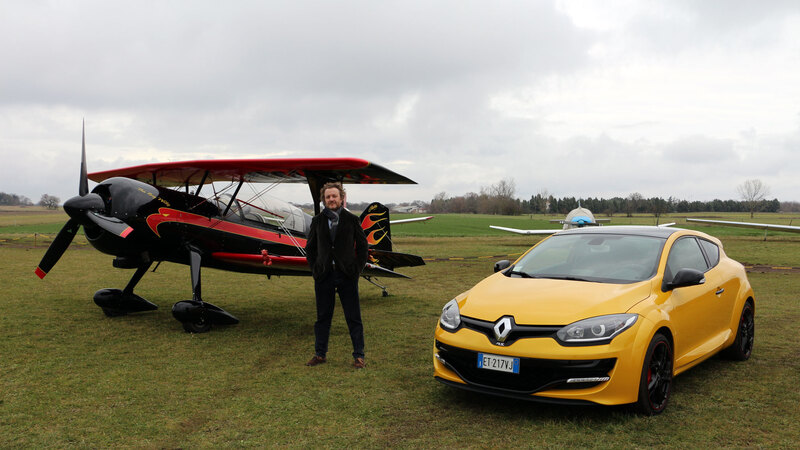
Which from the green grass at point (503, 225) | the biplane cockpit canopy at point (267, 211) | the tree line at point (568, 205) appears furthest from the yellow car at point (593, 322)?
the tree line at point (568, 205)

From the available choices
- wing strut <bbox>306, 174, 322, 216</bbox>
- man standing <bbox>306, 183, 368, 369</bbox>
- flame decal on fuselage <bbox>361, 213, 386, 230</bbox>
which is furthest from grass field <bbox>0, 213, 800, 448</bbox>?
flame decal on fuselage <bbox>361, 213, 386, 230</bbox>

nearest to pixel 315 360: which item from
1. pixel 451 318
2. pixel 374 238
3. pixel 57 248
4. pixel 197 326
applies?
pixel 451 318

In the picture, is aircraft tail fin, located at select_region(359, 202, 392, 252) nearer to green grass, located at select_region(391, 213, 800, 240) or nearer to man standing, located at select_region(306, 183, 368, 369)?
man standing, located at select_region(306, 183, 368, 369)

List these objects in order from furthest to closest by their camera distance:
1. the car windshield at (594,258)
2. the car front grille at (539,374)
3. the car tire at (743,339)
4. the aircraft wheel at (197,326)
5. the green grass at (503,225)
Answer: the green grass at (503,225) < the aircraft wheel at (197,326) < the car tire at (743,339) < the car windshield at (594,258) < the car front grille at (539,374)

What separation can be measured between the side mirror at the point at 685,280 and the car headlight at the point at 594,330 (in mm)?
784

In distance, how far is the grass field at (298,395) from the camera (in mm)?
3719

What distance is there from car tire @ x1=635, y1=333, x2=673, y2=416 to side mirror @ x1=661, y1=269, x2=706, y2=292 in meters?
0.47

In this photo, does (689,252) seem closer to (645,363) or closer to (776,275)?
(645,363)

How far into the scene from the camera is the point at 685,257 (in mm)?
5109

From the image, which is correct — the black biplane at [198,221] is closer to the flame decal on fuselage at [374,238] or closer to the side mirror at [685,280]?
the flame decal on fuselage at [374,238]

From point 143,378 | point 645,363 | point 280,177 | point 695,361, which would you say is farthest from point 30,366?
point 695,361

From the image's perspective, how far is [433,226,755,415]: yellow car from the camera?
374 centimetres

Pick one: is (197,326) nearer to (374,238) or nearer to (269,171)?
(269,171)

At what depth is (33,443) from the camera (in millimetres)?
3643
